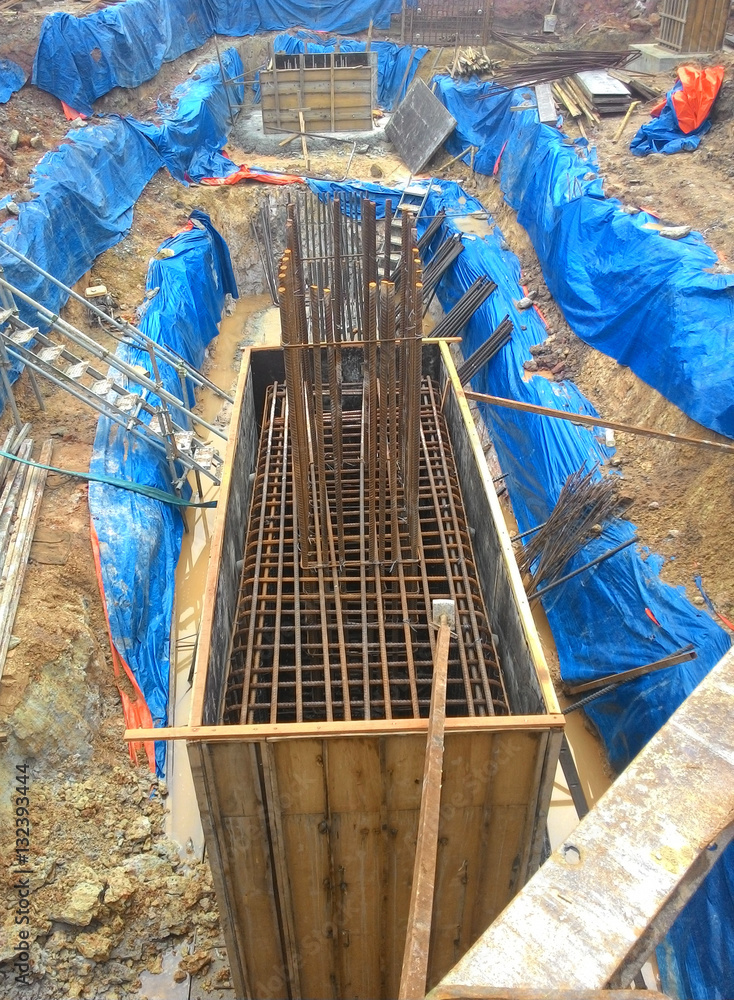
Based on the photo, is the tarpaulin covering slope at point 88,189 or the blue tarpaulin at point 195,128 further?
the blue tarpaulin at point 195,128

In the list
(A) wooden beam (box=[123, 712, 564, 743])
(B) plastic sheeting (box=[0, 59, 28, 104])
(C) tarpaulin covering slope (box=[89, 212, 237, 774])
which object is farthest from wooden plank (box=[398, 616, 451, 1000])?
(B) plastic sheeting (box=[0, 59, 28, 104])

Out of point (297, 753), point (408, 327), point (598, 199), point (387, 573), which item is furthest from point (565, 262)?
point (297, 753)

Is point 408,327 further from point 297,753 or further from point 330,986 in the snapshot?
point 330,986

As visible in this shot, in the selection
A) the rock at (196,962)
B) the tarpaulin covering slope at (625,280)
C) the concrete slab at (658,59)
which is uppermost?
the concrete slab at (658,59)

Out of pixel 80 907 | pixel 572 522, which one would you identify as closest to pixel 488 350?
pixel 572 522

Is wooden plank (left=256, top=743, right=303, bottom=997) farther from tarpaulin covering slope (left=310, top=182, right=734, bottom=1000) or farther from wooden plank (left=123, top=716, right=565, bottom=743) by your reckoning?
tarpaulin covering slope (left=310, top=182, right=734, bottom=1000)

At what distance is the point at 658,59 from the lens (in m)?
14.9

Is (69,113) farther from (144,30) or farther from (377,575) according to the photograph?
(377,575)

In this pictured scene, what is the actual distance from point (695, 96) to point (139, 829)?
1357cm

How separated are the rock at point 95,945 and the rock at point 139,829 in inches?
29.2

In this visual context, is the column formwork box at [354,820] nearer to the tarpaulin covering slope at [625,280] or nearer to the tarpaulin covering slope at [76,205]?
the tarpaulin covering slope at [625,280]

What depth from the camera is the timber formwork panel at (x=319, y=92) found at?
58.5ft

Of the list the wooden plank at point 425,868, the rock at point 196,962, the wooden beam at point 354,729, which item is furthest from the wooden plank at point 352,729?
the rock at point 196,962

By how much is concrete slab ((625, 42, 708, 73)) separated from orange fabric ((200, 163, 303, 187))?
8172 millimetres
